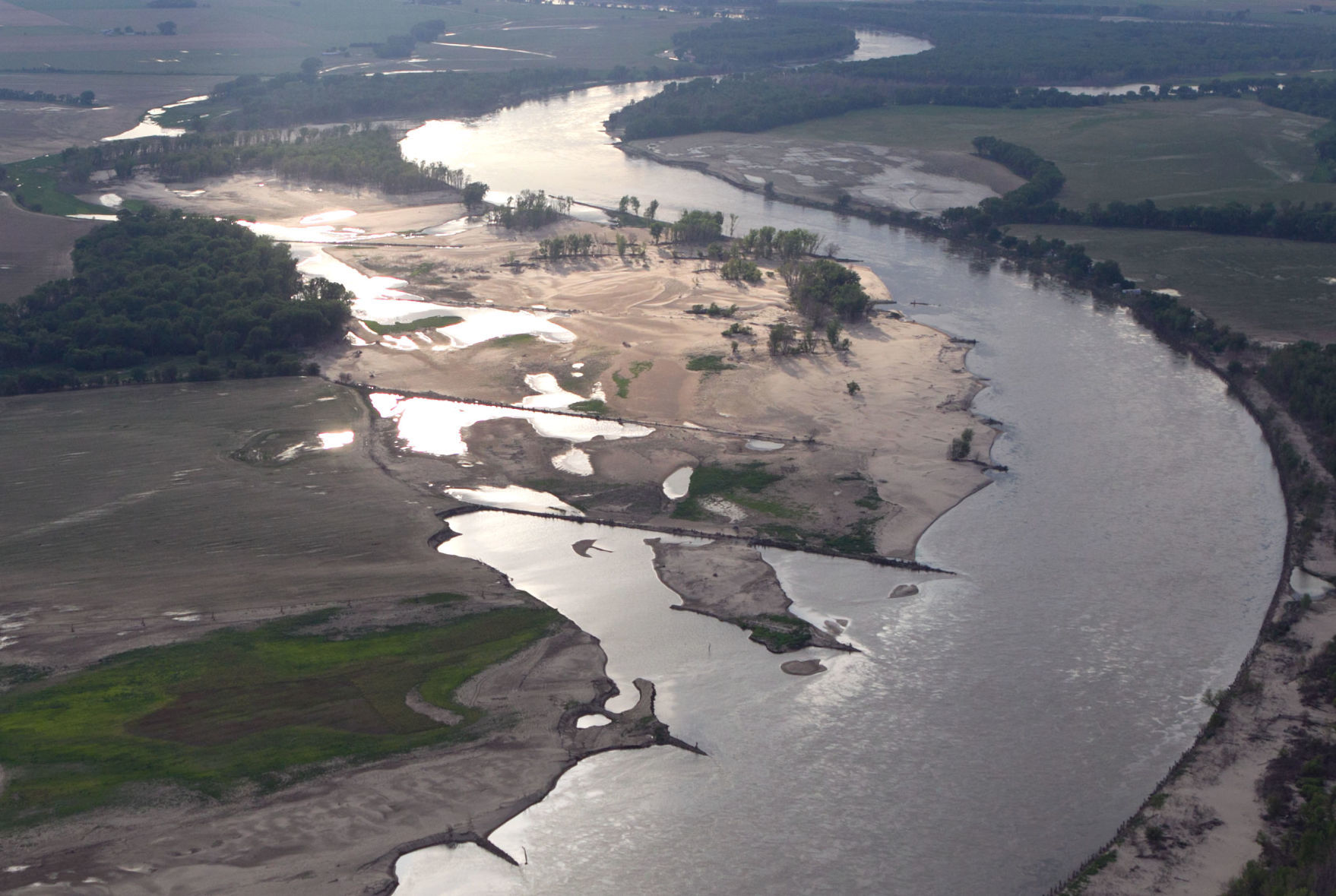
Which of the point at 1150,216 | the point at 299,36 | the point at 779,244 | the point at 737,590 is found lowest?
the point at 737,590

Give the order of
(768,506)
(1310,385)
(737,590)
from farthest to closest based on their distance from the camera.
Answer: (1310,385) → (768,506) → (737,590)

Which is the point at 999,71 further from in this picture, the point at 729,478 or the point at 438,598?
the point at 438,598

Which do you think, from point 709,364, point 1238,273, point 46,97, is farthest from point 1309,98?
point 46,97

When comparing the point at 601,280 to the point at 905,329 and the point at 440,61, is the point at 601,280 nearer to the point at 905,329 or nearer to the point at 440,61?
the point at 905,329

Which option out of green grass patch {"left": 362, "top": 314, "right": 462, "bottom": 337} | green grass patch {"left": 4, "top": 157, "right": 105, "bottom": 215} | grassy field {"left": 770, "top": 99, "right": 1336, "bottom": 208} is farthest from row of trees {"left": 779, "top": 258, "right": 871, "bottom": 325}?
green grass patch {"left": 4, "top": 157, "right": 105, "bottom": 215}

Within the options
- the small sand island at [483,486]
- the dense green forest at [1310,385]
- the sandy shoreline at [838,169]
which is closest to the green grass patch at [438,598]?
the small sand island at [483,486]

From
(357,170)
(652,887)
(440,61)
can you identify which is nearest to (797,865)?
(652,887)
